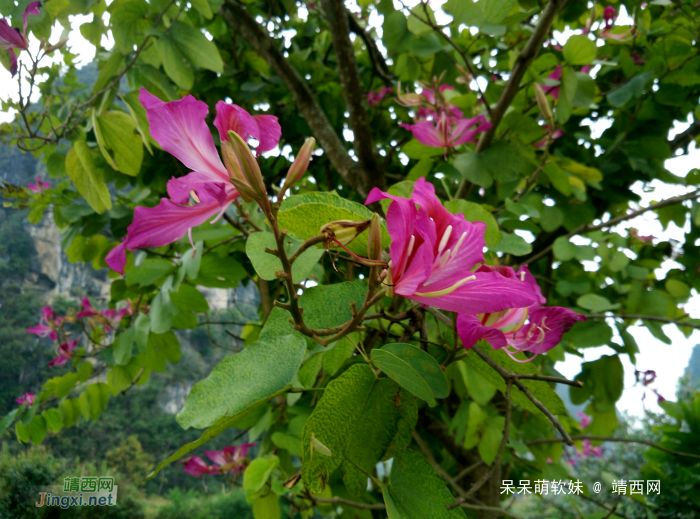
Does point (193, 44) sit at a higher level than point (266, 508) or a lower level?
higher

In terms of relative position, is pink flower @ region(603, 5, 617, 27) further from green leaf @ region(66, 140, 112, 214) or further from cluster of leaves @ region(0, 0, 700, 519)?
green leaf @ region(66, 140, 112, 214)

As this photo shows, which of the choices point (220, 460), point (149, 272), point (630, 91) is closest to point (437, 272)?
point (149, 272)

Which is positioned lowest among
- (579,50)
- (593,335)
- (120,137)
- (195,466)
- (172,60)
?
(195,466)

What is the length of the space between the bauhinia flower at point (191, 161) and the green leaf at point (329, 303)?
81 millimetres

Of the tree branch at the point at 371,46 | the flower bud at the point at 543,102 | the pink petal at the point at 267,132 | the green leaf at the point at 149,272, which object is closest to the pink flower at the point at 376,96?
the tree branch at the point at 371,46

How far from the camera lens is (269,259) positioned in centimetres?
29

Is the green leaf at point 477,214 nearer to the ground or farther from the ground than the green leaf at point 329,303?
farther from the ground

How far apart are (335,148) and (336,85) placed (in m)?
0.44

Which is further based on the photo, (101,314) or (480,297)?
(101,314)

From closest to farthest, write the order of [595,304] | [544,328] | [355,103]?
[544,328], [595,304], [355,103]

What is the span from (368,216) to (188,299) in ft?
1.81

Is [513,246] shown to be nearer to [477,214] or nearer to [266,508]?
[477,214]

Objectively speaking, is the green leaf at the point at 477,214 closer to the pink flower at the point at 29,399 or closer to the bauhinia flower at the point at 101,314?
the bauhinia flower at the point at 101,314

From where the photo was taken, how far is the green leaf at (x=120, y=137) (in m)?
0.54
